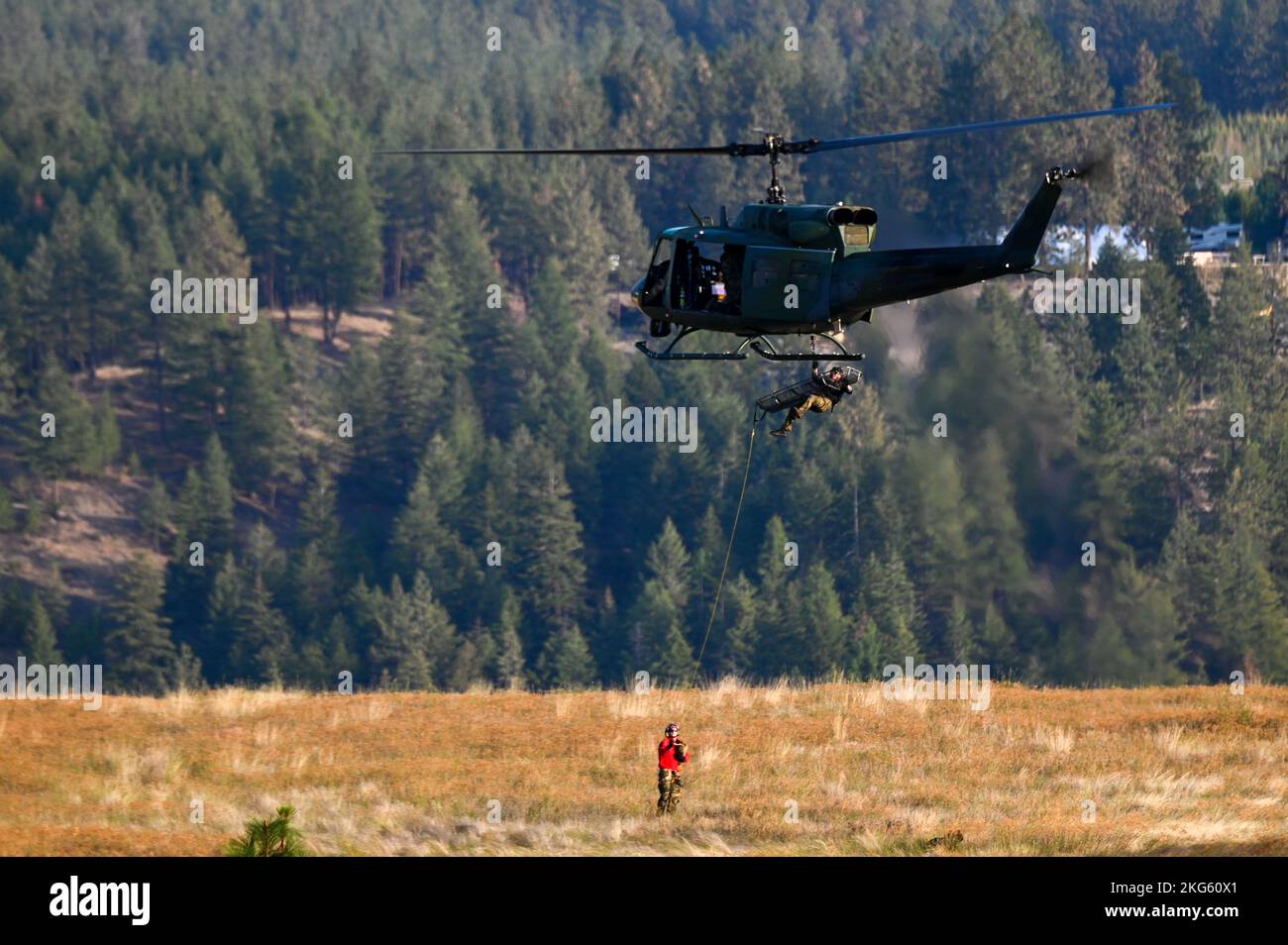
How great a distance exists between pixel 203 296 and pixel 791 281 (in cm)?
11808

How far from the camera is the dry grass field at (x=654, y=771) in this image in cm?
2952

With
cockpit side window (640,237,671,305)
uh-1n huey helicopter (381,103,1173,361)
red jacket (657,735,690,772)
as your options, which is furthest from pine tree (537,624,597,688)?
red jacket (657,735,690,772)

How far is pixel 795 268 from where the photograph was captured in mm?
32625

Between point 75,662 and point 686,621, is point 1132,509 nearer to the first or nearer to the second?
point 686,621

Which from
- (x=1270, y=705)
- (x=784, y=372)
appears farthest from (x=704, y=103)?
(x=1270, y=705)

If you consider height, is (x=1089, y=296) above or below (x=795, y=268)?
above

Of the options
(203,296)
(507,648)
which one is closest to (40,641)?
(507,648)

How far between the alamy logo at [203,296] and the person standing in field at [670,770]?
113922mm

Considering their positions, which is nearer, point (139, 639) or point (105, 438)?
point (139, 639)

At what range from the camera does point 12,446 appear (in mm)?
139625

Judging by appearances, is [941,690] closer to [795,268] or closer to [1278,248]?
[795,268]

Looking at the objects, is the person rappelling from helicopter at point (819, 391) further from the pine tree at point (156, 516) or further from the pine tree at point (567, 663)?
the pine tree at point (156, 516)
